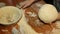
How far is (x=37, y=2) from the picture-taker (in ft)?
3.00

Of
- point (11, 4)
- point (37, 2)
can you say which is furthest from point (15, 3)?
point (37, 2)

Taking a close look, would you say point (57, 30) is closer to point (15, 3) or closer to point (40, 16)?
point (40, 16)

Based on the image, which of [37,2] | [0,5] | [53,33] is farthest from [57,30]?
[0,5]

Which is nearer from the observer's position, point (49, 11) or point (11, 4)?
point (49, 11)

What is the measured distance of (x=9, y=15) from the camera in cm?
83

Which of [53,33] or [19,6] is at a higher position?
[19,6]

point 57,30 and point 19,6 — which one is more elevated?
point 19,6

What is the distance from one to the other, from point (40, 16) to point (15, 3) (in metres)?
0.22

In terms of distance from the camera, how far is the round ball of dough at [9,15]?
79cm

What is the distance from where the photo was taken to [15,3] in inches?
36.4

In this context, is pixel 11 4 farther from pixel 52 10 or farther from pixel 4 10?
pixel 52 10

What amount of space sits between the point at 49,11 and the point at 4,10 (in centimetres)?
27

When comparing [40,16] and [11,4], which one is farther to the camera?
[11,4]

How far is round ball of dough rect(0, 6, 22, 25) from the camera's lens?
79 cm
